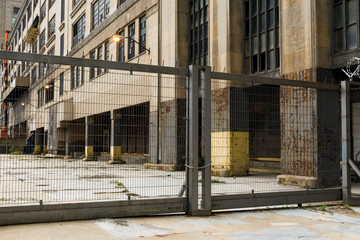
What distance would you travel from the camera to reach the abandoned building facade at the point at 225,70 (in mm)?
10539

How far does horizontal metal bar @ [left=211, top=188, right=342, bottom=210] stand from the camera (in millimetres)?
8055

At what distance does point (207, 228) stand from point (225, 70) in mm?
11710

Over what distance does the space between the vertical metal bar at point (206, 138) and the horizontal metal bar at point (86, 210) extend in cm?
45

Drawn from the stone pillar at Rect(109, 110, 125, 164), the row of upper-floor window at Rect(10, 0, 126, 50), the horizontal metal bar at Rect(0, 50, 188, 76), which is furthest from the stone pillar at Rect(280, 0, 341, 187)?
the row of upper-floor window at Rect(10, 0, 126, 50)

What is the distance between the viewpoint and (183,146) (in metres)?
9.17

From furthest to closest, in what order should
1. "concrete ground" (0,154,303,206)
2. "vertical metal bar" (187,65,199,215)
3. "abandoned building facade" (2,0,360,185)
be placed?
"abandoned building facade" (2,0,360,185), "concrete ground" (0,154,303,206), "vertical metal bar" (187,65,199,215)

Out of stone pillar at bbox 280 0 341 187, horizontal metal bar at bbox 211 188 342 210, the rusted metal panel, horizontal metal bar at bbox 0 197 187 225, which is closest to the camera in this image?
horizontal metal bar at bbox 0 197 187 225

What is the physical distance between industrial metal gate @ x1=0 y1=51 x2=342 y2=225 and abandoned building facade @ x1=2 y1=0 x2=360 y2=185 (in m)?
0.09

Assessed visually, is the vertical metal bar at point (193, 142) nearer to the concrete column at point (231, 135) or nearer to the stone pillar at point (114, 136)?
the stone pillar at point (114, 136)

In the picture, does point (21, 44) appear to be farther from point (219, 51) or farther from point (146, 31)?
point (219, 51)

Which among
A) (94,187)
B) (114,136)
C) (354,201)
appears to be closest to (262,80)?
Answer: (354,201)

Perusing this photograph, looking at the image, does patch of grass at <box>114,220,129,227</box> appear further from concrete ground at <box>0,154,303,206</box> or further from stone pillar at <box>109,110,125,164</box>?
stone pillar at <box>109,110,125,164</box>

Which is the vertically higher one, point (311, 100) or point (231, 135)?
point (311, 100)

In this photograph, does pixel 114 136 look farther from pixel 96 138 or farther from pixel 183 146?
pixel 96 138
